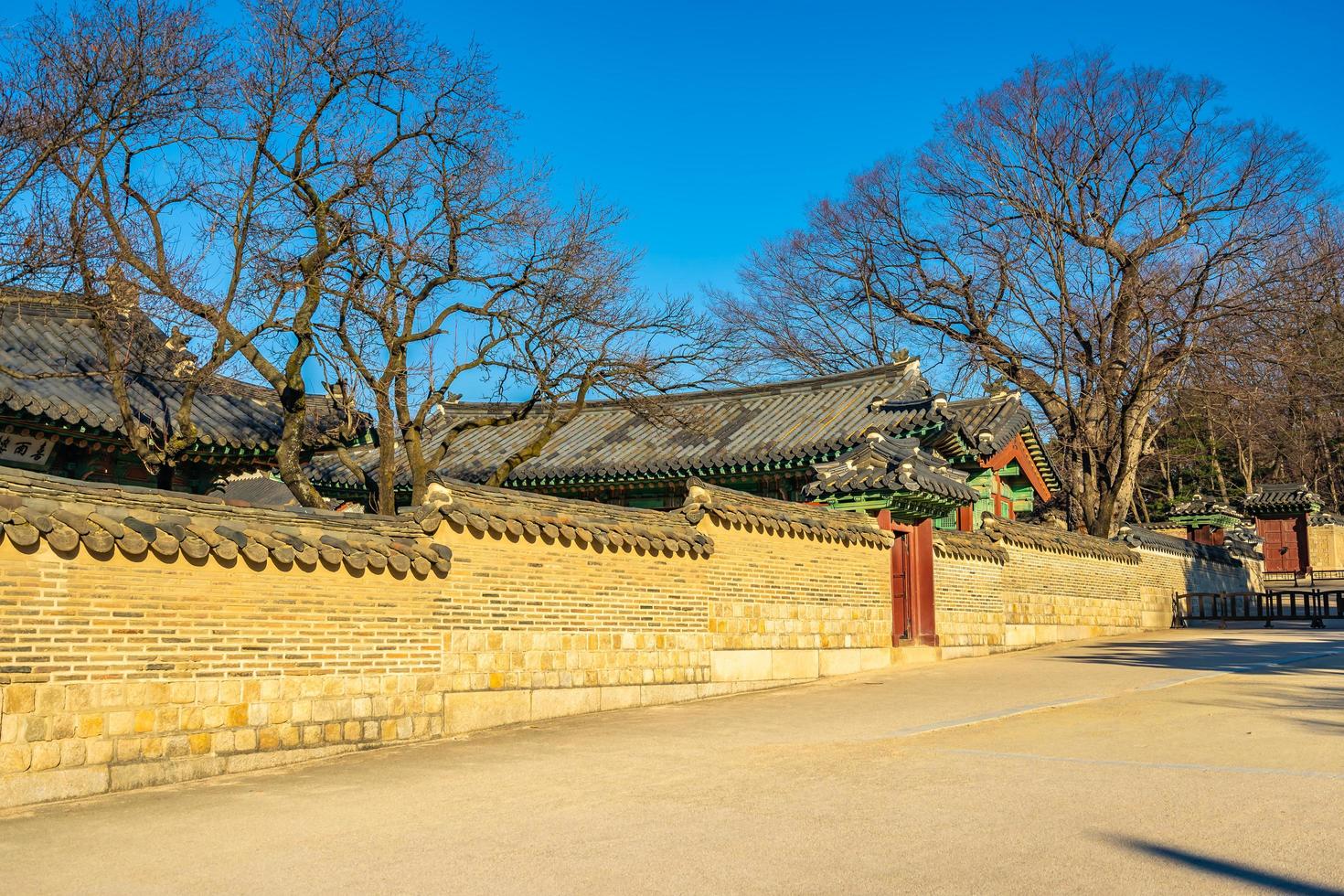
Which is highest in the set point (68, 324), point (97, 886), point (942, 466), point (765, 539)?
point (68, 324)

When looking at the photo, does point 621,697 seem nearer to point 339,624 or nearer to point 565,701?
point 565,701

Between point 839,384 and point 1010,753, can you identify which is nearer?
point 1010,753

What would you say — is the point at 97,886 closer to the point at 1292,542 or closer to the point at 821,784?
the point at 821,784

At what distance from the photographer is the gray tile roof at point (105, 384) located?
13.2 m

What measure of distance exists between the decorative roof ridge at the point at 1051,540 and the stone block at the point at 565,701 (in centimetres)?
1020

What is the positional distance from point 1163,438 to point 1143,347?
23354 mm

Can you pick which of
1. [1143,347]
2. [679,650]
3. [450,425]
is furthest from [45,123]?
[1143,347]

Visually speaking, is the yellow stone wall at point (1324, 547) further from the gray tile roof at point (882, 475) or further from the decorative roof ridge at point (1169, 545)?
the gray tile roof at point (882, 475)

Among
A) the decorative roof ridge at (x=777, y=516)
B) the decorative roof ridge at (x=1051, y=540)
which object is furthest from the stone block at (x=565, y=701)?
the decorative roof ridge at (x=1051, y=540)

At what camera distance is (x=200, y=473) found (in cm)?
1568

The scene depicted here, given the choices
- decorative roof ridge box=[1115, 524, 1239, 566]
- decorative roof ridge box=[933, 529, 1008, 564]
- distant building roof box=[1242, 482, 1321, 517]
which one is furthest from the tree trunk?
distant building roof box=[1242, 482, 1321, 517]

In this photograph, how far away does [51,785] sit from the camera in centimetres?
750

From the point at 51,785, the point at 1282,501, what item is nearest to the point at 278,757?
the point at 51,785

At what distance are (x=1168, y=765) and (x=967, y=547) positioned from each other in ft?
36.4
